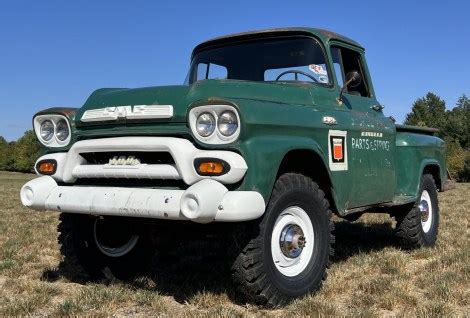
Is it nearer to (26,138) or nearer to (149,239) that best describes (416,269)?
(149,239)

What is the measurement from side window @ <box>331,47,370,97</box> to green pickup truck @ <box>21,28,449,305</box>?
0.10ft

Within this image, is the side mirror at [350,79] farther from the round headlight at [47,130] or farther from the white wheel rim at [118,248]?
the round headlight at [47,130]

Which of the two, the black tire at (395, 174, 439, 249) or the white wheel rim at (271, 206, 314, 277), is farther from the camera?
the black tire at (395, 174, 439, 249)

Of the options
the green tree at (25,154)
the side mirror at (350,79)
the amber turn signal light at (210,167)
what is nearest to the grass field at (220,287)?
the amber turn signal light at (210,167)

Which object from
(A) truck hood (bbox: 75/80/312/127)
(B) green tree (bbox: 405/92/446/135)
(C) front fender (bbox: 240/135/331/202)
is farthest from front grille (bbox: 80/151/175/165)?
(B) green tree (bbox: 405/92/446/135)

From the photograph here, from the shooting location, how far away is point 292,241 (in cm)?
383

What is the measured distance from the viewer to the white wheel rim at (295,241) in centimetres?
374

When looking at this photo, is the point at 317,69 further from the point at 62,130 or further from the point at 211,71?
the point at 62,130

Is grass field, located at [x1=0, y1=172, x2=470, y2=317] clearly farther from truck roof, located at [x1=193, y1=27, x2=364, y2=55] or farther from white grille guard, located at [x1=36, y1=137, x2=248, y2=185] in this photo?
truck roof, located at [x1=193, y1=27, x2=364, y2=55]

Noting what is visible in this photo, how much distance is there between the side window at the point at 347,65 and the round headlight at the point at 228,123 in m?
1.77

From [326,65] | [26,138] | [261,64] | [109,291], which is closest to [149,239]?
[109,291]

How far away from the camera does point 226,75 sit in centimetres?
511

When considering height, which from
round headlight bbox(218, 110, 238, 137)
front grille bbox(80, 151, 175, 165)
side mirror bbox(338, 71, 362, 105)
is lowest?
front grille bbox(80, 151, 175, 165)

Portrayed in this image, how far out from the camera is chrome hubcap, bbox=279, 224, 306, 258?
12.4 feet
